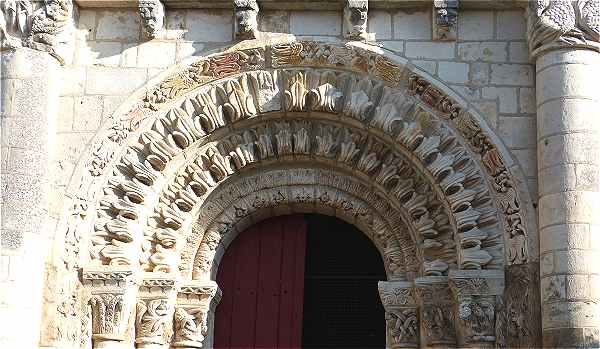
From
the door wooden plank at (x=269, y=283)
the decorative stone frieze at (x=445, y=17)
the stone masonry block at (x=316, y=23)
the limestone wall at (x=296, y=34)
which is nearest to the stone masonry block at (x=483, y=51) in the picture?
the limestone wall at (x=296, y=34)

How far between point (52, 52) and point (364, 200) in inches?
118

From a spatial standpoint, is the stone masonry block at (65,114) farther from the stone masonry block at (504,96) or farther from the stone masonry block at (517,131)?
the stone masonry block at (517,131)

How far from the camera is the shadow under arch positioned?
891 cm

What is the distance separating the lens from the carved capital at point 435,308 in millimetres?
8789

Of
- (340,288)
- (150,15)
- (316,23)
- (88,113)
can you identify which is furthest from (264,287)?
(150,15)

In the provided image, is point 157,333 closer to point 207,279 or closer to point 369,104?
point 207,279

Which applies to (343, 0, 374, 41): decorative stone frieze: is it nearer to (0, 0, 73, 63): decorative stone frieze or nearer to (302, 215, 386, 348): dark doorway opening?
(302, 215, 386, 348): dark doorway opening

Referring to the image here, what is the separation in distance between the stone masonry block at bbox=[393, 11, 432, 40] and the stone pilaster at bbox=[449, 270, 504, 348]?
6.88ft

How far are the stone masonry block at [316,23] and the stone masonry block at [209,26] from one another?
0.57 meters

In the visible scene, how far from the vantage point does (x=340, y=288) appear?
953cm

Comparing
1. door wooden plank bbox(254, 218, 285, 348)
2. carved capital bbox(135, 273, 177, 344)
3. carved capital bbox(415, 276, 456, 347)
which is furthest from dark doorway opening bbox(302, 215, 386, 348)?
carved capital bbox(135, 273, 177, 344)

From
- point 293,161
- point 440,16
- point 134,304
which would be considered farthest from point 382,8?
point 134,304

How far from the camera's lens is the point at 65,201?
9016 mm

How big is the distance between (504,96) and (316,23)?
5.76ft
